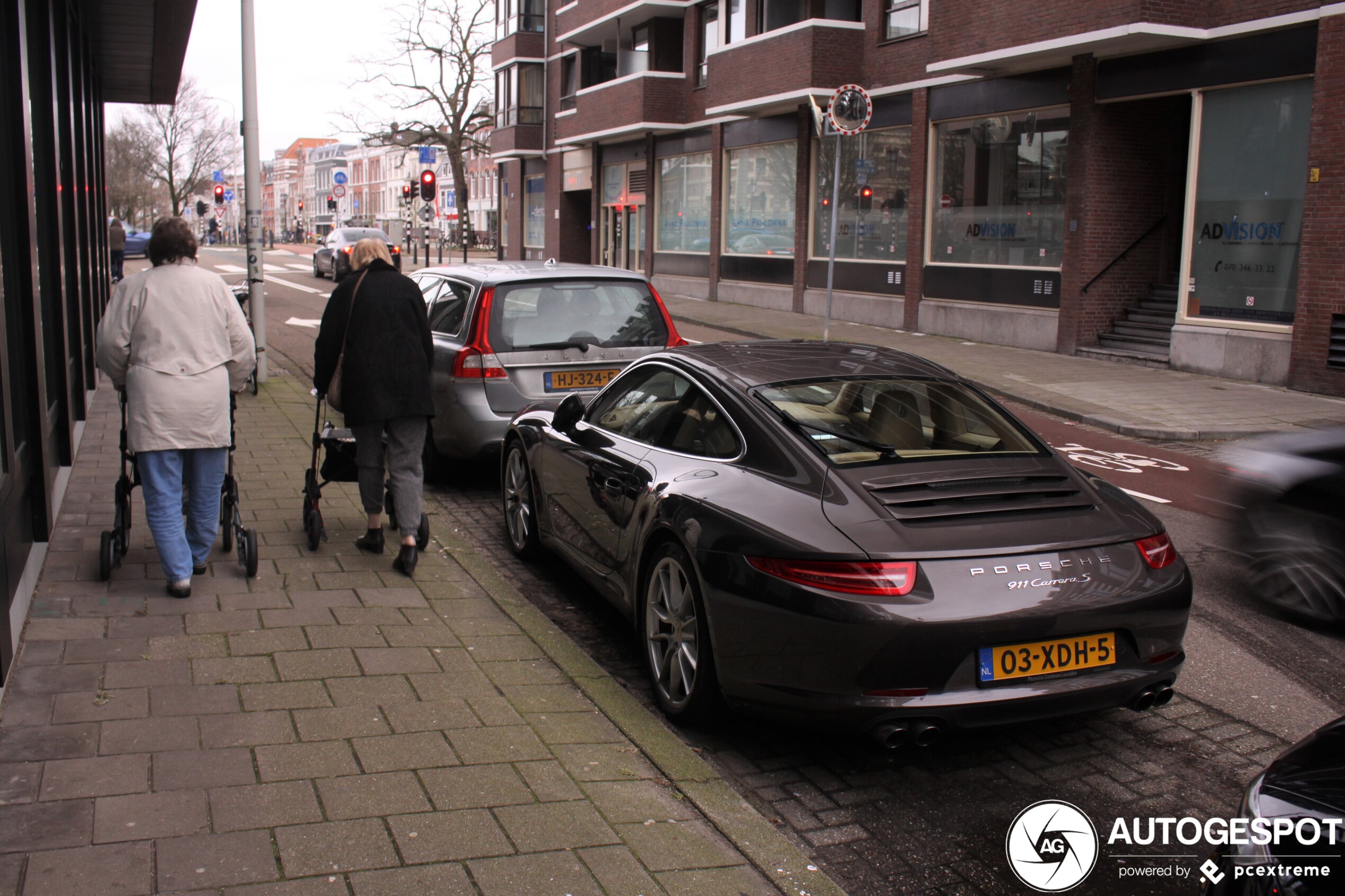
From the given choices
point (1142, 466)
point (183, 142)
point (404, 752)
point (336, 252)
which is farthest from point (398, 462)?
point (183, 142)

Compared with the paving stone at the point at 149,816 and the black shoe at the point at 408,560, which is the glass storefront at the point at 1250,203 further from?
the paving stone at the point at 149,816

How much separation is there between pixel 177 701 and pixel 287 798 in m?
0.98

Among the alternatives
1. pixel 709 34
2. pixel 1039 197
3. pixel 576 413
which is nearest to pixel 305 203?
pixel 709 34

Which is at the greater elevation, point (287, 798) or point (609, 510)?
point (609, 510)

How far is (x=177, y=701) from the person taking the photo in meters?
4.31

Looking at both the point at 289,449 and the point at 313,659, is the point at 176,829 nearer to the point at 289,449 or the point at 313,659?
the point at 313,659

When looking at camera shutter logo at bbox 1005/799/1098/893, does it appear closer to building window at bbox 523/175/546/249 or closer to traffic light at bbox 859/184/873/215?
traffic light at bbox 859/184/873/215

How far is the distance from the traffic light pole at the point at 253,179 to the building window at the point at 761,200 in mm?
14810

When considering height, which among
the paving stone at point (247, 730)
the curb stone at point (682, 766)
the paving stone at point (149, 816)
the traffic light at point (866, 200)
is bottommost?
the curb stone at point (682, 766)

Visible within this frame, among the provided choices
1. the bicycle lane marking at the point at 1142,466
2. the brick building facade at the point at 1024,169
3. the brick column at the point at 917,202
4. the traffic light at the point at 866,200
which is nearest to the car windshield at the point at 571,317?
the bicycle lane marking at the point at 1142,466

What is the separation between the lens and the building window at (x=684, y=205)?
30.2m

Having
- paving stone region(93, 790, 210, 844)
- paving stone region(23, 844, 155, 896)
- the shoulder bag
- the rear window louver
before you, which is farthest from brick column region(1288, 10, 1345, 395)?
paving stone region(23, 844, 155, 896)

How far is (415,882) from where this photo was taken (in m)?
3.13

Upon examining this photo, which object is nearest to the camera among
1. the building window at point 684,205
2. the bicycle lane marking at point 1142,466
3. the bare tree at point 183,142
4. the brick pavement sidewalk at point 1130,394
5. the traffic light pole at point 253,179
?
the bicycle lane marking at point 1142,466
